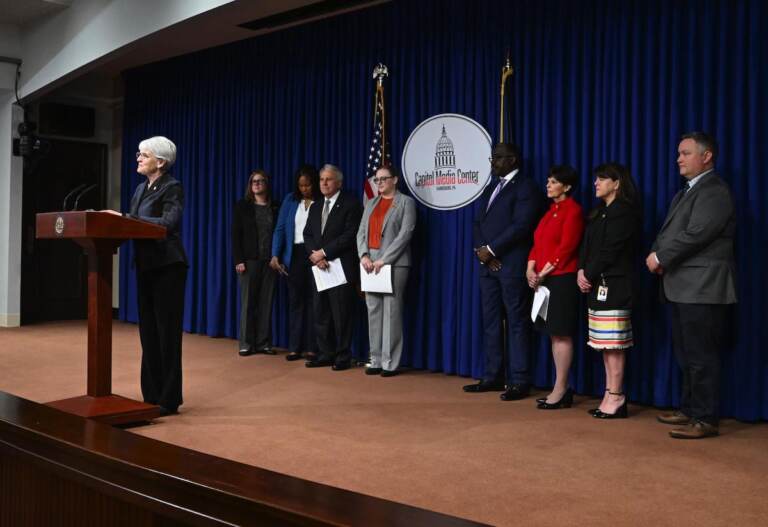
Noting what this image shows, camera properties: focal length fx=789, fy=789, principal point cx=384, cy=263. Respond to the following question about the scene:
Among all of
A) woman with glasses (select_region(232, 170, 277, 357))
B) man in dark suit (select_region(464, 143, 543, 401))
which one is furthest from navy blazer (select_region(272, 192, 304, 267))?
man in dark suit (select_region(464, 143, 543, 401))

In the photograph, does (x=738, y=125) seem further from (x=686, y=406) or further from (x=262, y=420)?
(x=262, y=420)

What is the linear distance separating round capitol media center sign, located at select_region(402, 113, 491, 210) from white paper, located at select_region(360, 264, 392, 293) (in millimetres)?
605

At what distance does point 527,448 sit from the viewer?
3416 mm

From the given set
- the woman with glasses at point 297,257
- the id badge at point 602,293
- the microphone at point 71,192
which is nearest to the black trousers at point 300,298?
the woman with glasses at point 297,257

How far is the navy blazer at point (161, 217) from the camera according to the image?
→ 378cm

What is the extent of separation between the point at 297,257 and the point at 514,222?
1986 mm

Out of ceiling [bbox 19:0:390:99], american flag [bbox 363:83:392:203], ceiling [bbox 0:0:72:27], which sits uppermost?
ceiling [bbox 0:0:72:27]

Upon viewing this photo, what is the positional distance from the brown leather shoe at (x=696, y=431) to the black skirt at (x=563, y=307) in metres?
0.80

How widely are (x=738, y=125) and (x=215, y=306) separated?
476 cm

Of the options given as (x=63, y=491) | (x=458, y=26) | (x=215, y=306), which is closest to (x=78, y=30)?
(x=215, y=306)

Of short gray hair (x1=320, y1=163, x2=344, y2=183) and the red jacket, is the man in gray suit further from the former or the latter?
short gray hair (x1=320, y1=163, x2=344, y2=183)

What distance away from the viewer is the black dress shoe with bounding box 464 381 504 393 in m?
4.76

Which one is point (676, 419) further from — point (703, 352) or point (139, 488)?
point (139, 488)

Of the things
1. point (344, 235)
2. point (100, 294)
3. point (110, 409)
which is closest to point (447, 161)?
point (344, 235)
